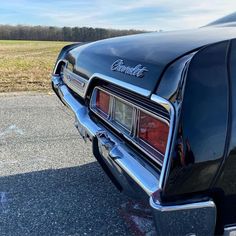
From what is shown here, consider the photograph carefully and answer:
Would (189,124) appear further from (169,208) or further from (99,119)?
(99,119)

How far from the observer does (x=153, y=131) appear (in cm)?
205

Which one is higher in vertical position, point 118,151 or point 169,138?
point 169,138

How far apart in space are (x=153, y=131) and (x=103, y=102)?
0.84 metres

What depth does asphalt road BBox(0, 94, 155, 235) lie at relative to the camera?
9.29 ft

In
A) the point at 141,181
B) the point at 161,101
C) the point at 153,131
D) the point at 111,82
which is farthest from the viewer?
the point at 111,82

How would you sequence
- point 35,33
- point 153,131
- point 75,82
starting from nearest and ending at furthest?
point 153,131
point 75,82
point 35,33

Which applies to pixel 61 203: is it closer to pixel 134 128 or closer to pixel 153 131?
pixel 134 128

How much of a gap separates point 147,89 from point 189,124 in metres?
0.36

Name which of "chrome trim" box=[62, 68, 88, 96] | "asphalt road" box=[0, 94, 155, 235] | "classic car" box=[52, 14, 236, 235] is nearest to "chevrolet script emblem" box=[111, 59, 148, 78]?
"classic car" box=[52, 14, 236, 235]

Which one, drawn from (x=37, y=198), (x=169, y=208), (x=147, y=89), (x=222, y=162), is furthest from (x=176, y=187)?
(x=37, y=198)

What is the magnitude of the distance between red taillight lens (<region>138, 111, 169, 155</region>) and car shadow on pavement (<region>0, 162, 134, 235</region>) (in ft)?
3.00

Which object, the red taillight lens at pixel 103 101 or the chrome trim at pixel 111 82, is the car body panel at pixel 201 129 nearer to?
the chrome trim at pixel 111 82

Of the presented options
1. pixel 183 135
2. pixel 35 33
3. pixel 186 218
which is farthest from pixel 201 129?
pixel 35 33

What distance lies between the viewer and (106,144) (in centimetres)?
245
